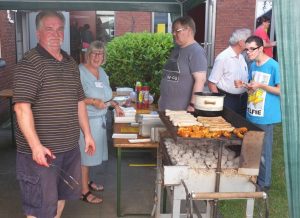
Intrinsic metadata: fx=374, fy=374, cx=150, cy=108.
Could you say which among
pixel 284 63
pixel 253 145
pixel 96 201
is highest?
pixel 284 63

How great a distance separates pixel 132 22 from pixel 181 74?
814cm

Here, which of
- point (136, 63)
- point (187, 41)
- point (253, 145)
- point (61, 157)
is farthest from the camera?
point (136, 63)

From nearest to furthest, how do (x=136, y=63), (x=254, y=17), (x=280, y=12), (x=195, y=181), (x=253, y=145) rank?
(x=280, y=12) < (x=253, y=145) < (x=195, y=181) < (x=136, y=63) < (x=254, y=17)

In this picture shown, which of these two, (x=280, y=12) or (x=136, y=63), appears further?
(x=136, y=63)

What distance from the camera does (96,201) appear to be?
14.0 ft

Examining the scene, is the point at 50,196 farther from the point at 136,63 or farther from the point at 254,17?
the point at 254,17

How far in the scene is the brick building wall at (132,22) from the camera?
38.1 ft

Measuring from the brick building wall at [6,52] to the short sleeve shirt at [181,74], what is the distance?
474 cm

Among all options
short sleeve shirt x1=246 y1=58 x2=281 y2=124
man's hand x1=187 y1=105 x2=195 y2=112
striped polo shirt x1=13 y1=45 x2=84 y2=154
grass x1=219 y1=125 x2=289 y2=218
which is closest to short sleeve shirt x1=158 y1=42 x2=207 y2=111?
man's hand x1=187 y1=105 x2=195 y2=112

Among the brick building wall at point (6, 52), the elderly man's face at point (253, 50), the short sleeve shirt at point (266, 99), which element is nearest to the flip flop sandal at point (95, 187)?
the short sleeve shirt at point (266, 99)

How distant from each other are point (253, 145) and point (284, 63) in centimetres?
81

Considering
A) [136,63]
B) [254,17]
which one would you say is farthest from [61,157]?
[254,17]

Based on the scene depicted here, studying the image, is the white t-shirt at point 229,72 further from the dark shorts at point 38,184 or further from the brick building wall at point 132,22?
the brick building wall at point 132,22

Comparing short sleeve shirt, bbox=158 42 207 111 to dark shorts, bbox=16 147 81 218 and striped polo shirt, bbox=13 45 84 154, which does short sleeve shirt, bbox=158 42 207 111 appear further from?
dark shorts, bbox=16 147 81 218
